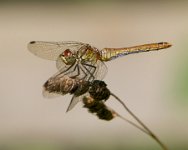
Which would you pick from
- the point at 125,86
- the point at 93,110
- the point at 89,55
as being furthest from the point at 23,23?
the point at 93,110

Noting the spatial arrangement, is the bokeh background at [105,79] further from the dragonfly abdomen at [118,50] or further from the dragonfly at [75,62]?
the dragonfly abdomen at [118,50]

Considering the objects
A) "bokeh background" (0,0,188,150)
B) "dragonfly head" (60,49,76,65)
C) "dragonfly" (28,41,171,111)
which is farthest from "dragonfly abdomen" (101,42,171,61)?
"bokeh background" (0,0,188,150)

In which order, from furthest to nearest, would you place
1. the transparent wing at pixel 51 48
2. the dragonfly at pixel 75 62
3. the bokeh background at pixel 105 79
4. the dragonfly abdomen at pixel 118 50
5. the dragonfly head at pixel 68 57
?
the bokeh background at pixel 105 79
the transparent wing at pixel 51 48
the dragonfly abdomen at pixel 118 50
the dragonfly head at pixel 68 57
the dragonfly at pixel 75 62

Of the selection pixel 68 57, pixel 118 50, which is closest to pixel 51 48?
pixel 118 50

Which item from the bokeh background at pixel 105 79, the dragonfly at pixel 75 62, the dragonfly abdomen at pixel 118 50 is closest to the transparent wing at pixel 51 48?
the dragonfly at pixel 75 62

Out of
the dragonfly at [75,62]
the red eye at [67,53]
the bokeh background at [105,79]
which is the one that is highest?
the red eye at [67,53]

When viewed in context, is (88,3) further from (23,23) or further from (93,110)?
(93,110)

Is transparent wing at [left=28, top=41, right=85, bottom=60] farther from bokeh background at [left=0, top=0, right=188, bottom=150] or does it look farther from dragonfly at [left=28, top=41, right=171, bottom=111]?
bokeh background at [left=0, top=0, right=188, bottom=150]
